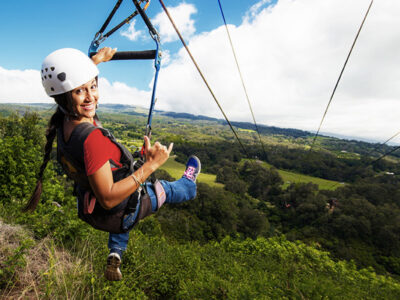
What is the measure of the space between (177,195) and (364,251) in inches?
2211

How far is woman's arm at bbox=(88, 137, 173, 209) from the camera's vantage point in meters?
1.27

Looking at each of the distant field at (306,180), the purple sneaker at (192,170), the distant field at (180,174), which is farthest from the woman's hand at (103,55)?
the distant field at (306,180)

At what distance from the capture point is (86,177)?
146 centimetres

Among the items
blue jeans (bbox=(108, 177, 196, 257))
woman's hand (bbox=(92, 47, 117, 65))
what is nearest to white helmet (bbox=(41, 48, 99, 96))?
woman's hand (bbox=(92, 47, 117, 65))

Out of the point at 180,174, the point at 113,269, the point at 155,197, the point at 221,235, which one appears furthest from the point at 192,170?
the point at 180,174

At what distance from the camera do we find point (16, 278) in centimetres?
216

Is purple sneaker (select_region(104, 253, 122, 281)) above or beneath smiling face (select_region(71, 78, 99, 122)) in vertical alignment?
beneath

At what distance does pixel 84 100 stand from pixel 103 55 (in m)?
0.98

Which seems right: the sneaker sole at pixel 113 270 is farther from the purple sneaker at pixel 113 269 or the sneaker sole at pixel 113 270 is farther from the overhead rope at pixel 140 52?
the overhead rope at pixel 140 52

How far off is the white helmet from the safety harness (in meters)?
0.34

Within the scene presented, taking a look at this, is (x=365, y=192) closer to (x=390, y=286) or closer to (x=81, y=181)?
(x=390, y=286)

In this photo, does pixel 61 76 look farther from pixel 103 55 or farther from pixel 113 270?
pixel 113 270

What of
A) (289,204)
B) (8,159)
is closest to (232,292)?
(8,159)

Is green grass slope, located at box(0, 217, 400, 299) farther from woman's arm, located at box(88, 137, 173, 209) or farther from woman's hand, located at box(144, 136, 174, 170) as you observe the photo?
woman's hand, located at box(144, 136, 174, 170)
